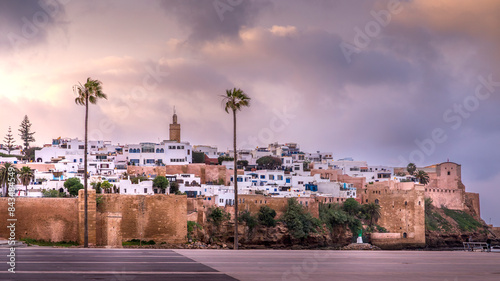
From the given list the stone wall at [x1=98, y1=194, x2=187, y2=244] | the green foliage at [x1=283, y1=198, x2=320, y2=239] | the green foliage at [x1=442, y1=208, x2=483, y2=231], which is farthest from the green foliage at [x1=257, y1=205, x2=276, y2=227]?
the green foliage at [x1=442, y1=208, x2=483, y2=231]

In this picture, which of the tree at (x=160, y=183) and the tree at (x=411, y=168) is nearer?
the tree at (x=160, y=183)

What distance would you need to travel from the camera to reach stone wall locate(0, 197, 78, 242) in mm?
32594

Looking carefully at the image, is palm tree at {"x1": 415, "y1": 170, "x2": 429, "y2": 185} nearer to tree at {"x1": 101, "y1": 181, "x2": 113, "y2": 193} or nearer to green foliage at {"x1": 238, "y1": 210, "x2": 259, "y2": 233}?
green foliage at {"x1": 238, "y1": 210, "x2": 259, "y2": 233}

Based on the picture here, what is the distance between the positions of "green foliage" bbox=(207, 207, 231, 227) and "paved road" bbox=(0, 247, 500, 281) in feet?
98.6

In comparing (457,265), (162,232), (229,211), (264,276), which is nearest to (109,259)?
(264,276)

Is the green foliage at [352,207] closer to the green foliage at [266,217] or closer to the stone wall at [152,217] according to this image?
the green foliage at [266,217]

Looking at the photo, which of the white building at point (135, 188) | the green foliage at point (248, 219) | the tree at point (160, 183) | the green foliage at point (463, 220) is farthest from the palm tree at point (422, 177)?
the white building at point (135, 188)

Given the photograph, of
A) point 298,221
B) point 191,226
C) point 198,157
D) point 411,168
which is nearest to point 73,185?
point 191,226

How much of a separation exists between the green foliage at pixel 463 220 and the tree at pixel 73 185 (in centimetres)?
4637

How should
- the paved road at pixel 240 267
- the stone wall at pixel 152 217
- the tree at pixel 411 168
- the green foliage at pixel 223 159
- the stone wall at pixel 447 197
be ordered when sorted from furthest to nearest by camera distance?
the tree at pixel 411 168 → the stone wall at pixel 447 197 → the green foliage at pixel 223 159 → the stone wall at pixel 152 217 → the paved road at pixel 240 267

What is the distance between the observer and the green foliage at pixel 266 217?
58.1 m

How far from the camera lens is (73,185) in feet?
192

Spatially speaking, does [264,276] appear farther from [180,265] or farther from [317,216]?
[317,216]

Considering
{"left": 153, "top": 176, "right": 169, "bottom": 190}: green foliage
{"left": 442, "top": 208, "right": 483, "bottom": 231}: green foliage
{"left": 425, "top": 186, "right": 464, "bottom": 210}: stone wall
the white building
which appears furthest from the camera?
{"left": 425, "top": 186, "right": 464, "bottom": 210}: stone wall
